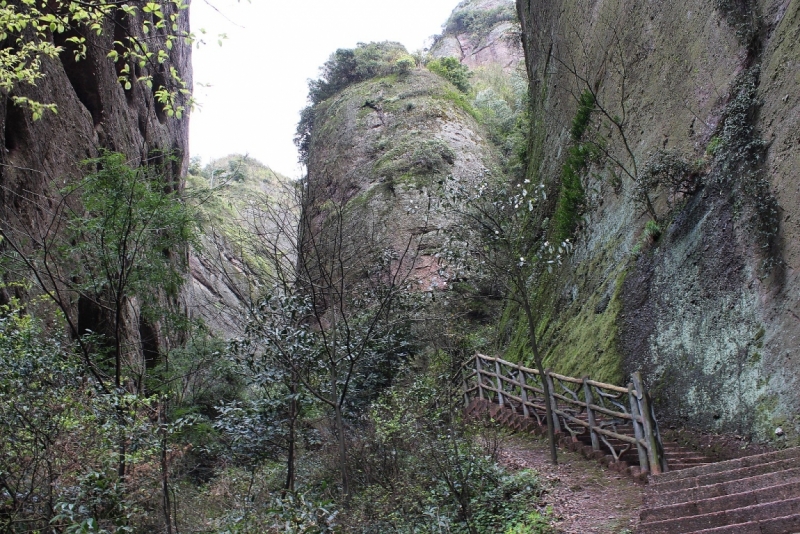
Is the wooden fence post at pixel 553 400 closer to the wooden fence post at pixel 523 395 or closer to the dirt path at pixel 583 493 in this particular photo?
the dirt path at pixel 583 493

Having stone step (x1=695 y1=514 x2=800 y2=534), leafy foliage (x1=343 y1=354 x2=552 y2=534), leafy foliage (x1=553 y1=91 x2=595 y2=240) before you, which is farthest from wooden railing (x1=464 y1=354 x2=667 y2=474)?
leafy foliage (x1=553 y1=91 x2=595 y2=240)

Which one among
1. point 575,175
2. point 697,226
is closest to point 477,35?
point 575,175

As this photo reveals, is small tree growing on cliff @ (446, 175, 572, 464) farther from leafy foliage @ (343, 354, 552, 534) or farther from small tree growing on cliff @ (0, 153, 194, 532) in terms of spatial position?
small tree growing on cliff @ (0, 153, 194, 532)

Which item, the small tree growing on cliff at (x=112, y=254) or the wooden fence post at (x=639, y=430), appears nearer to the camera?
the small tree growing on cliff at (x=112, y=254)

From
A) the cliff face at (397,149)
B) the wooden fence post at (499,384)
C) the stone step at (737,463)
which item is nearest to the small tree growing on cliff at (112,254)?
the stone step at (737,463)

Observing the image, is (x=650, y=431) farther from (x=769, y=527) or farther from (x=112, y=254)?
(x=112, y=254)

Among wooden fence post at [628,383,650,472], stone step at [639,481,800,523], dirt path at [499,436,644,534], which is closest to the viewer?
stone step at [639,481,800,523]

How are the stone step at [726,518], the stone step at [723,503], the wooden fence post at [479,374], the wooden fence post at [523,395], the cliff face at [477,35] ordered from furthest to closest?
1. the cliff face at [477,35]
2. the wooden fence post at [479,374]
3. the wooden fence post at [523,395]
4. the stone step at [723,503]
5. the stone step at [726,518]

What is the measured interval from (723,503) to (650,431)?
1934 millimetres

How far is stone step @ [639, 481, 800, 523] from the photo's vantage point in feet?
13.1

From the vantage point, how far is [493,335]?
647 inches

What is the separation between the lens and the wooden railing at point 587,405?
6.33m

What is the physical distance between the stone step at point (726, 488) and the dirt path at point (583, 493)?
0.64 meters

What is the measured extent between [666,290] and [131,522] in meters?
7.71
